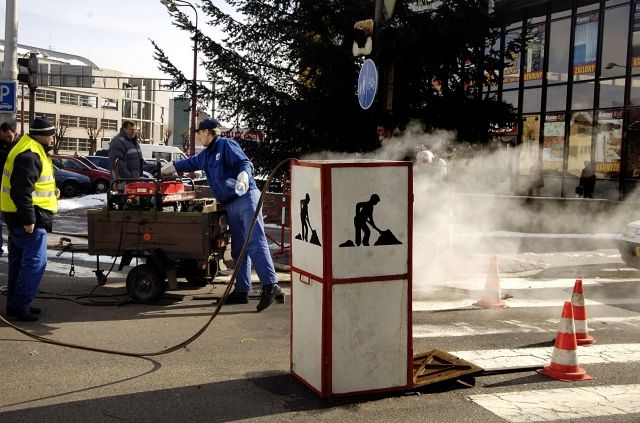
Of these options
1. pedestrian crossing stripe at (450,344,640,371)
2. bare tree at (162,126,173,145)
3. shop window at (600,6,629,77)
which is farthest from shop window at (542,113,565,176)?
bare tree at (162,126,173,145)

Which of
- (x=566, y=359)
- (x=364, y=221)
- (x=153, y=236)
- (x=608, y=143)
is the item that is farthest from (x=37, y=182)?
(x=608, y=143)

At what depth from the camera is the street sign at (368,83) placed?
31.1ft

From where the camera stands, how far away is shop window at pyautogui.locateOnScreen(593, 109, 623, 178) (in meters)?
19.7

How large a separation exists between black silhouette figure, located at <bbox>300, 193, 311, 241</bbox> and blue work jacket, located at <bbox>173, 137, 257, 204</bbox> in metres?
2.56

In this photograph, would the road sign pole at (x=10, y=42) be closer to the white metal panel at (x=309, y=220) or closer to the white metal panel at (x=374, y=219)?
the white metal panel at (x=309, y=220)

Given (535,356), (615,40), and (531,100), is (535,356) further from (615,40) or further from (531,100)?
(531,100)

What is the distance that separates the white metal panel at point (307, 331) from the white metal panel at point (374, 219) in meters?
0.28

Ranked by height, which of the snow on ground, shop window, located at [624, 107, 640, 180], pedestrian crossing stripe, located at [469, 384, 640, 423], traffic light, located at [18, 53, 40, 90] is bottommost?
pedestrian crossing stripe, located at [469, 384, 640, 423]

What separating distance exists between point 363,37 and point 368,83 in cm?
86

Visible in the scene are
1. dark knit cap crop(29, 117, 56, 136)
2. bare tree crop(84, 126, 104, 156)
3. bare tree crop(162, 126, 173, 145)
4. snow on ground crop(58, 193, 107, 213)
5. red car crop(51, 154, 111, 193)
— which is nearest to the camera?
dark knit cap crop(29, 117, 56, 136)

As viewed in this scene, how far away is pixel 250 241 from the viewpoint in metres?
6.96

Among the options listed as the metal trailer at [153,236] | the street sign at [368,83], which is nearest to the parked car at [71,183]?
the street sign at [368,83]

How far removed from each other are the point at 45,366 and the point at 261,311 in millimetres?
2436

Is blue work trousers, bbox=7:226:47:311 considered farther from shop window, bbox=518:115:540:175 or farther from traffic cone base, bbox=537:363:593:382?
shop window, bbox=518:115:540:175
